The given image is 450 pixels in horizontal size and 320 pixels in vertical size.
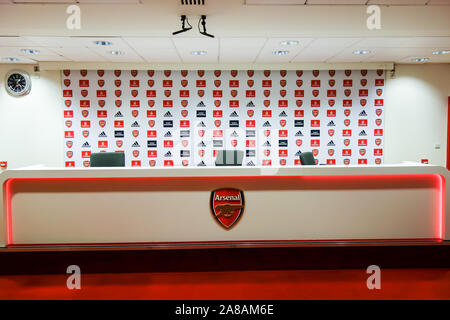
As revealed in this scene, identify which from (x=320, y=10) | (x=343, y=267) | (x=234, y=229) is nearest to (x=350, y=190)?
(x=343, y=267)

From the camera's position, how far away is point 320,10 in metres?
4.08

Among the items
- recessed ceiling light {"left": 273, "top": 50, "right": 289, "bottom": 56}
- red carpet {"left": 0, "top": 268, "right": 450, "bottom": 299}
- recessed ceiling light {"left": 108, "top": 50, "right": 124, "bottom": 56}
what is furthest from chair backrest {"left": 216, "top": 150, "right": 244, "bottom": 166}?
recessed ceiling light {"left": 108, "top": 50, "right": 124, "bottom": 56}

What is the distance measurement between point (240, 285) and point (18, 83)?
603 centimetres

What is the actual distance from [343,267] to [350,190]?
668 millimetres

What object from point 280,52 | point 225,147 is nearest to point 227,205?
point 280,52

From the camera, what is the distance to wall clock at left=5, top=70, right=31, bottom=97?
5980mm

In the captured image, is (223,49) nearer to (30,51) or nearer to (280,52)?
(280,52)

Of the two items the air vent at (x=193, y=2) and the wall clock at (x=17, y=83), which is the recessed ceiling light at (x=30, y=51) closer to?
the wall clock at (x=17, y=83)

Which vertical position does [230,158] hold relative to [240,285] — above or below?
above

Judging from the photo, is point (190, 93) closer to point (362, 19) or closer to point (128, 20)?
point (128, 20)

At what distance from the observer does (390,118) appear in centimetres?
630

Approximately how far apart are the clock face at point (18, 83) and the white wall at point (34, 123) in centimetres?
9

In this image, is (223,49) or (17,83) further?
(17,83)

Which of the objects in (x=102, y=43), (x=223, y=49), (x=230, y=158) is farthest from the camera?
(x=223, y=49)
